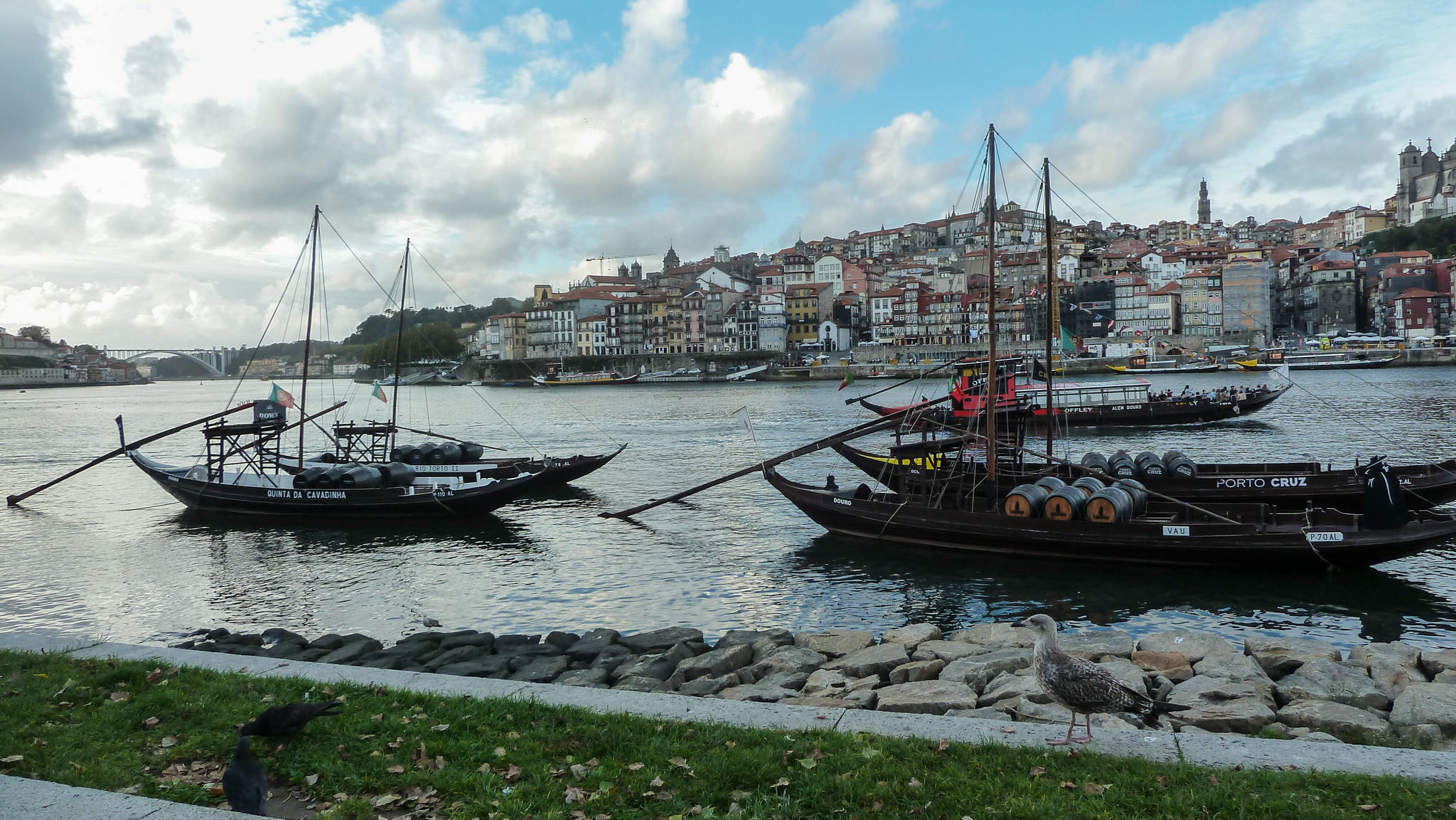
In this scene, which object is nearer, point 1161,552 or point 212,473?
point 1161,552

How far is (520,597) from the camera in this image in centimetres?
1792

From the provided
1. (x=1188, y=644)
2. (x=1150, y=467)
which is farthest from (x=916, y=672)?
(x=1150, y=467)

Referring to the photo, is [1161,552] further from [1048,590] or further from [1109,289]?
[1109,289]

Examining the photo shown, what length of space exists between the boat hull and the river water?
1.63 feet

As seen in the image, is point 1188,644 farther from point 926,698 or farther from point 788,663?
point 788,663

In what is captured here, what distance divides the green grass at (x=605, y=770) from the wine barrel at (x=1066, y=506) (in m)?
13.2

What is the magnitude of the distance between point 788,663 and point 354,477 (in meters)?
19.6

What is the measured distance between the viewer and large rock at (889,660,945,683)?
10195mm

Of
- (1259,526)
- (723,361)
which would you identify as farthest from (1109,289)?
(1259,526)

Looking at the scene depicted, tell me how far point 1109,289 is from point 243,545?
414 ft

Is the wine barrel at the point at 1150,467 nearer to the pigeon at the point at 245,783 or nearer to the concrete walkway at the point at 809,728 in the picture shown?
the concrete walkway at the point at 809,728

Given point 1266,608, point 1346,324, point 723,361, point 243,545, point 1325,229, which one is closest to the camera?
point 1266,608

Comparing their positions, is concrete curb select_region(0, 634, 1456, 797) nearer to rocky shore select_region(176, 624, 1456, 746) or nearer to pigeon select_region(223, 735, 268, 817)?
rocky shore select_region(176, 624, 1456, 746)

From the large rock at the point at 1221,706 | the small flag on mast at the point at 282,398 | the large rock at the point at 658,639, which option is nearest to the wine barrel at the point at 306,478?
the small flag on mast at the point at 282,398
